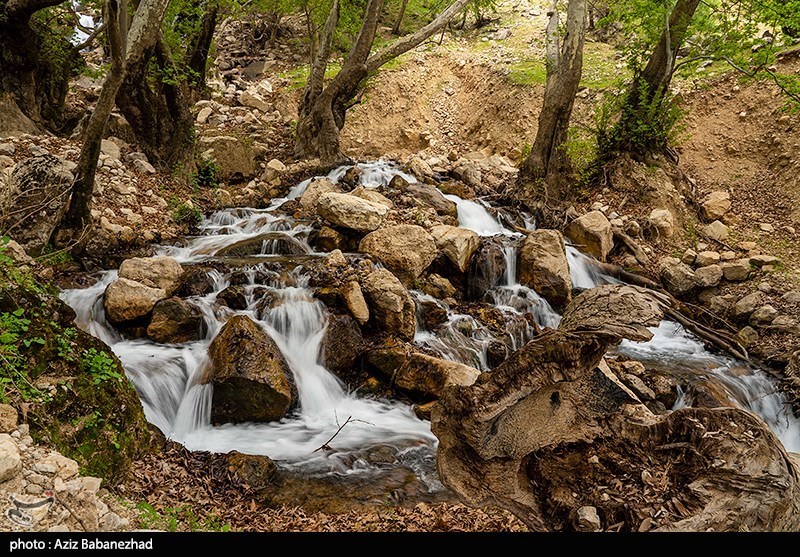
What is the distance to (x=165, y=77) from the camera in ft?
31.9

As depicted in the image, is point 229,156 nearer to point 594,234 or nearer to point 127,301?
point 127,301

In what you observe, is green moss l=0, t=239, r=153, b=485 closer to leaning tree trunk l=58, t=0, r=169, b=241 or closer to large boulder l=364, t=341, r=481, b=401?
large boulder l=364, t=341, r=481, b=401

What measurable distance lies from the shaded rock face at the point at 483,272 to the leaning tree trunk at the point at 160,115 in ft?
23.6

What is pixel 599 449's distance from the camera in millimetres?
2951

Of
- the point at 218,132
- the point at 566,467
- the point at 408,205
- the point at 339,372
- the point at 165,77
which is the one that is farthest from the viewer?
the point at 218,132

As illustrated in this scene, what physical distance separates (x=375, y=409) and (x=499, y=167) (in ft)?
33.3

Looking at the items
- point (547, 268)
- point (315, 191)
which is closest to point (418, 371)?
point (547, 268)

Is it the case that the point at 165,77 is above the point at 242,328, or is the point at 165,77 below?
above

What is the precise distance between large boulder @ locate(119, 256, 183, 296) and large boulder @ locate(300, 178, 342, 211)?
412cm

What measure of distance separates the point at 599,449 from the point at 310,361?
4187 mm

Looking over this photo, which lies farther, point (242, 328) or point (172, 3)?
point (172, 3)
